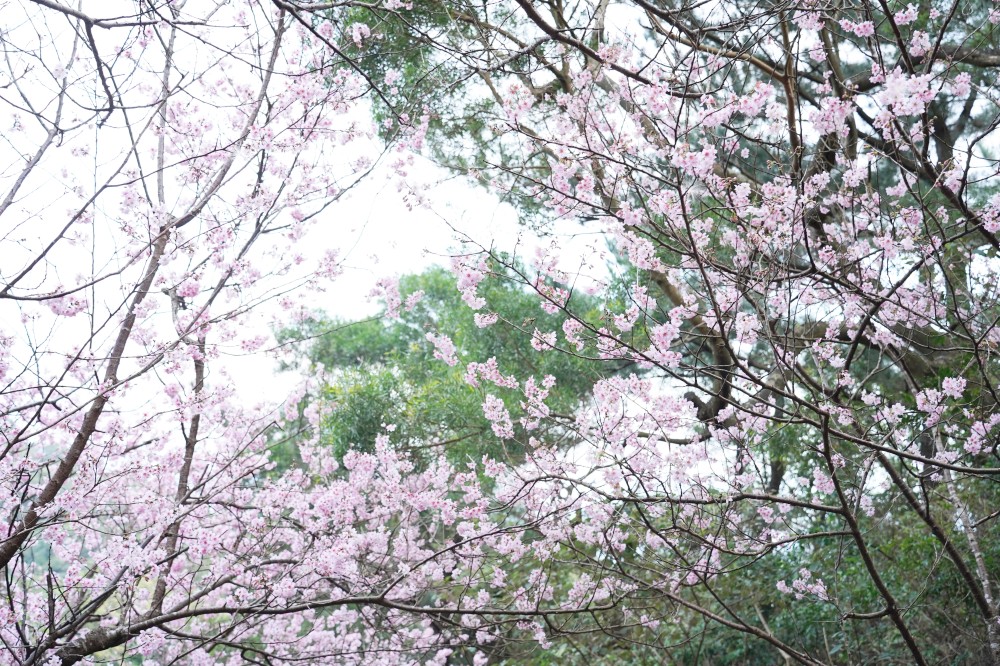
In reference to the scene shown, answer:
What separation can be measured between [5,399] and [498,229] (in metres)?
1.77

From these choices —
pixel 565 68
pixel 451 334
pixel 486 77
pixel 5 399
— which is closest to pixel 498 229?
pixel 5 399

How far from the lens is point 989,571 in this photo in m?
3.64

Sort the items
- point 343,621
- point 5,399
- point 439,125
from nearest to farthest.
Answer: point 5,399
point 343,621
point 439,125

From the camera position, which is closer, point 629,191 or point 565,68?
point 629,191

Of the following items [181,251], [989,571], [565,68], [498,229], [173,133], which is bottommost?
[989,571]

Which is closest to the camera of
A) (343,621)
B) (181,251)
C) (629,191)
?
(181,251)

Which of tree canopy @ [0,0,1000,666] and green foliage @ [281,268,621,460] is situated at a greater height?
green foliage @ [281,268,621,460]

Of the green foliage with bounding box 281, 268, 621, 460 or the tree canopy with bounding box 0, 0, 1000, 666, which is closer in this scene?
the tree canopy with bounding box 0, 0, 1000, 666

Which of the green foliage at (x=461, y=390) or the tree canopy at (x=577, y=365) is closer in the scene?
the tree canopy at (x=577, y=365)

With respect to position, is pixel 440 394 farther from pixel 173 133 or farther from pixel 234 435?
pixel 173 133

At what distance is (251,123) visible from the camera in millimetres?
2879

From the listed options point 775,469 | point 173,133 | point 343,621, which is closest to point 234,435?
point 343,621

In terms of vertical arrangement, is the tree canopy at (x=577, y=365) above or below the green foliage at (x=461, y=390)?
below

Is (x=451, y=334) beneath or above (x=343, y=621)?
above
